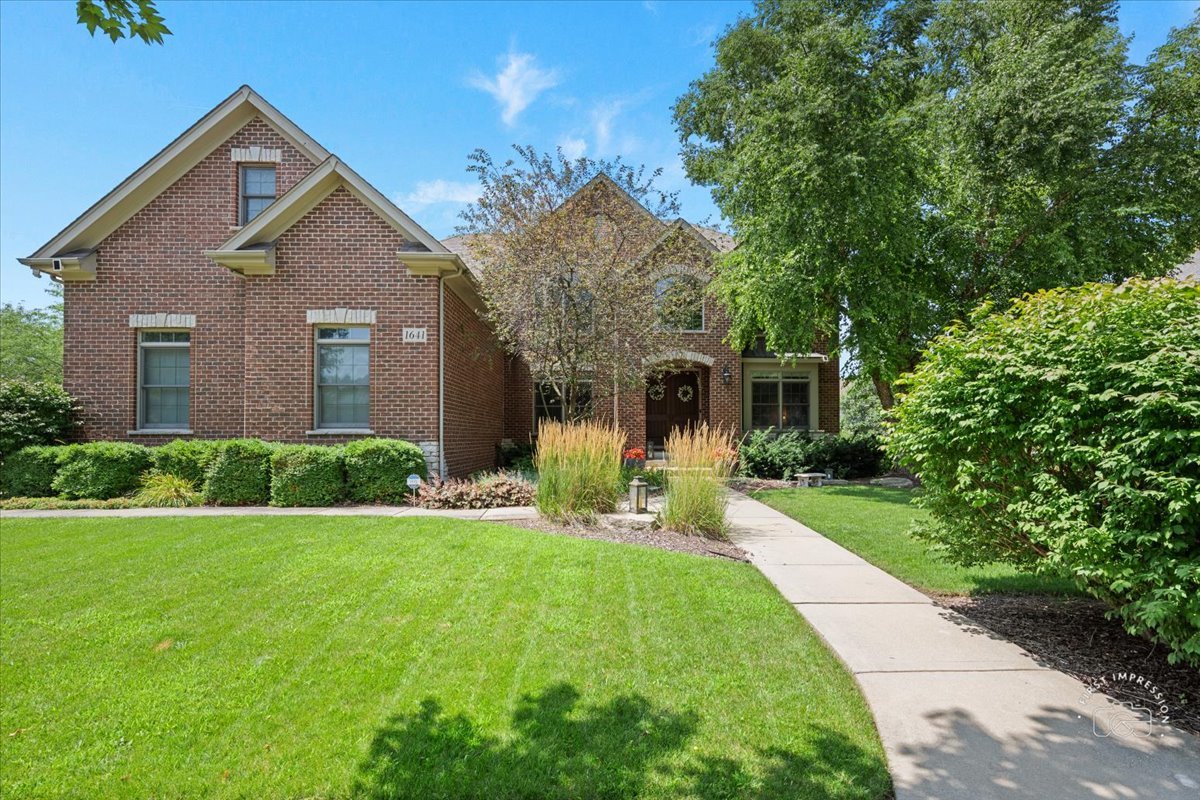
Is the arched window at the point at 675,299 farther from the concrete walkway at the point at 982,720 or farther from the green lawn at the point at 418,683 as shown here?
the concrete walkway at the point at 982,720

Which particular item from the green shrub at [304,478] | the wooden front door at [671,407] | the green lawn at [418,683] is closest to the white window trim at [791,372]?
the wooden front door at [671,407]

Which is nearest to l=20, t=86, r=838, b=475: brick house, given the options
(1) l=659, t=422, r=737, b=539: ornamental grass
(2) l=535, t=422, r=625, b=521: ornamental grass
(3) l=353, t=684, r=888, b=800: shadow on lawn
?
(2) l=535, t=422, r=625, b=521: ornamental grass

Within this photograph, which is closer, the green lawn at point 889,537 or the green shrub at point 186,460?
the green lawn at point 889,537

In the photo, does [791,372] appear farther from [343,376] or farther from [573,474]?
[343,376]

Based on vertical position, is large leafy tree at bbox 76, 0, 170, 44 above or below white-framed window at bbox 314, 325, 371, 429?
above

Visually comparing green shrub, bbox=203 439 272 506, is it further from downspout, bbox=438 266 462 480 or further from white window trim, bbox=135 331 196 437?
downspout, bbox=438 266 462 480

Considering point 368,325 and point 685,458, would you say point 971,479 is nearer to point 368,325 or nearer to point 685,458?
point 685,458

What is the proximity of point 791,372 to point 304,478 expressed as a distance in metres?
13.5

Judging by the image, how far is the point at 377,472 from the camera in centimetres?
952

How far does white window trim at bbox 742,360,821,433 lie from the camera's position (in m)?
17.8

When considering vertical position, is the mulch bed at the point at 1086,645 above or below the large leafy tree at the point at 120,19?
below

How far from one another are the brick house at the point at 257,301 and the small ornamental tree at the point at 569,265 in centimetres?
88

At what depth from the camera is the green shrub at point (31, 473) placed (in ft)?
32.8

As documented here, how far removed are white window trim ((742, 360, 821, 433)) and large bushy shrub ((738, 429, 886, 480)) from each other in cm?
165
